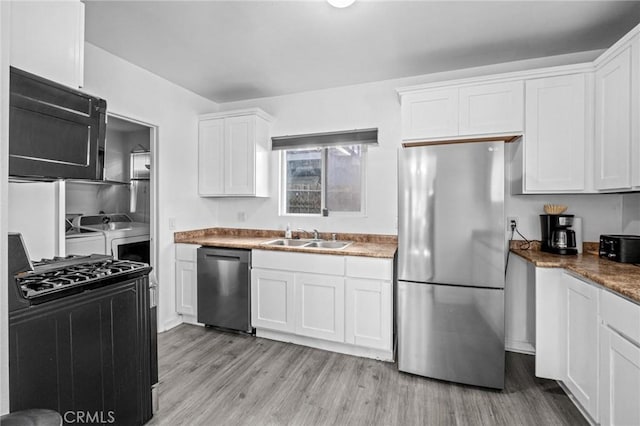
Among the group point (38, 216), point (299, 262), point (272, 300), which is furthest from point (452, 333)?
point (38, 216)

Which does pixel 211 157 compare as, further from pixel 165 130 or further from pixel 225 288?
pixel 225 288

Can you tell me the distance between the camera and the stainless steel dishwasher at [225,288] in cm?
297

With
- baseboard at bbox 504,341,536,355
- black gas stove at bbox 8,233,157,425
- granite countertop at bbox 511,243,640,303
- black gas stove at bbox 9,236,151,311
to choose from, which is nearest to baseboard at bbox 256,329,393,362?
baseboard at bbox 504,341,536,355

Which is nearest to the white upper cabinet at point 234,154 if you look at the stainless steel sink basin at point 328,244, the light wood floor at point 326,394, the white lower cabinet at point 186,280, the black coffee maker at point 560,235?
the white lower cabinet at point 186,280

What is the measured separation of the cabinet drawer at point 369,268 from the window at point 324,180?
820 mm

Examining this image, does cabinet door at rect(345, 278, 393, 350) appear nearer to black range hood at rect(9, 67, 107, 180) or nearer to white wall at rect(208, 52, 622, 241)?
white wall at rect(208, 52, 622, 241)

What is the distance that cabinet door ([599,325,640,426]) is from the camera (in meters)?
1.33

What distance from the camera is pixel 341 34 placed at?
2.28 m

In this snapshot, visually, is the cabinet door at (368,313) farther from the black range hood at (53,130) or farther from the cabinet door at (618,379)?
the black range hood at (53,130)

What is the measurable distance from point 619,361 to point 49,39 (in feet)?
10.4

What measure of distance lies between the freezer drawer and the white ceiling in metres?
1.90

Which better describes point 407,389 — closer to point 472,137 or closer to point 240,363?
point 240,363

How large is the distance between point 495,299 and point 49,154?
8.78 ft

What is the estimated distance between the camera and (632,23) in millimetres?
2111
